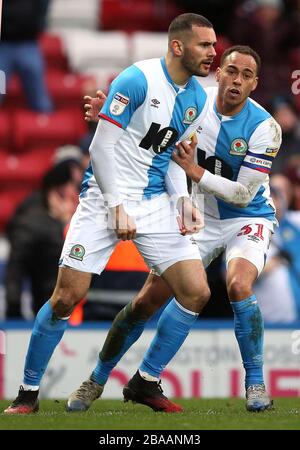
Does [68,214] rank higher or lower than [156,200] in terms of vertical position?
lower

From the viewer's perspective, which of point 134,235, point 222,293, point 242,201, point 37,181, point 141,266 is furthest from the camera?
point 37,181

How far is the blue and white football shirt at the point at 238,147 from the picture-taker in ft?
27.5

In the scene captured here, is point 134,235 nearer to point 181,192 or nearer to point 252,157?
point 181,192

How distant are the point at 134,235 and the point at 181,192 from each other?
555mm

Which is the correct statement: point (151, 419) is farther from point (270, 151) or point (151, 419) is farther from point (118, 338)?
point (270, 151)

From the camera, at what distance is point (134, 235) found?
774 cm

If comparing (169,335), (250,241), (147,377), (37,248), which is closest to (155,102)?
(250,241)

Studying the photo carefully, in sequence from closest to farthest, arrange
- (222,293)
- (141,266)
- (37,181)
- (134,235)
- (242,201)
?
(134,235)
(242,201)
(141,266)
(222,293)
(37,181)

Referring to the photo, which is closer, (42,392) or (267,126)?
(267,126)

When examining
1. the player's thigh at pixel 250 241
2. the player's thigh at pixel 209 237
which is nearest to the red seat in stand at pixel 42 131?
the player's thigh at pixel 209 237

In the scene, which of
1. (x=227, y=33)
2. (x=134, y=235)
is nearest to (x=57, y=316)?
(x=134, y=235)

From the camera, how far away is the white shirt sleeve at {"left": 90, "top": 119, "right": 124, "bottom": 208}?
7.77 metres

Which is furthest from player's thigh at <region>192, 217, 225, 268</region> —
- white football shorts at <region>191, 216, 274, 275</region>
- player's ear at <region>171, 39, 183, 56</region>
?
player's ear at <region>171, 39, 183, 56</region>

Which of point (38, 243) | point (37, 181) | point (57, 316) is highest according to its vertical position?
point (57, 316)
